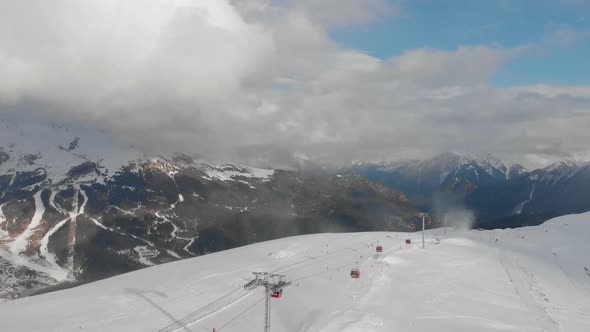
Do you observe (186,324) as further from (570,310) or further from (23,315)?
(570,310)

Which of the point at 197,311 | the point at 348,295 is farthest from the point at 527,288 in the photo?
the point at 197,311

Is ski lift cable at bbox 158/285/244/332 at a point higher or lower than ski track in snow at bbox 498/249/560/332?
lower

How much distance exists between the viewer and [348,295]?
161 feet

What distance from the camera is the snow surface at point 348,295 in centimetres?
4100

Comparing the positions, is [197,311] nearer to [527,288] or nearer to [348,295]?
[348,295]

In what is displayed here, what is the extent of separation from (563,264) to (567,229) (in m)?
36.3

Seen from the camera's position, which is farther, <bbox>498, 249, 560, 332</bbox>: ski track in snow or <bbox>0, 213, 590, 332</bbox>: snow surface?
<bbox>0, 213, 590, 332</bbox>: snow surface

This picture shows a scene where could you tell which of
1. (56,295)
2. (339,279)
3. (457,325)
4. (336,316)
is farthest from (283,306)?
(56,295)

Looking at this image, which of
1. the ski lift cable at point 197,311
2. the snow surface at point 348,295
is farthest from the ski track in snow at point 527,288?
the ski lift cable at point 197,311

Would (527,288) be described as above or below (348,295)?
above

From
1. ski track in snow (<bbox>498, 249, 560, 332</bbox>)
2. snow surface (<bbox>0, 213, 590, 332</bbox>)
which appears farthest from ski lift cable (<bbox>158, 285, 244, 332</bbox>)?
ski track in snow (<bbox>498, 249, 560, 332</bbox>)

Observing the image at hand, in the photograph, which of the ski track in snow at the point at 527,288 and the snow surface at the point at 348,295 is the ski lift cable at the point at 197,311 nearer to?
the snow surface at the point at 348,295

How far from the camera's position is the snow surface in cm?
4100

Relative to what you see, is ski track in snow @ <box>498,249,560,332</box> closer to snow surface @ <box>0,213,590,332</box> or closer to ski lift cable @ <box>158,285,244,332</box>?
snow surface @ <box>0,213,590,332</box>
